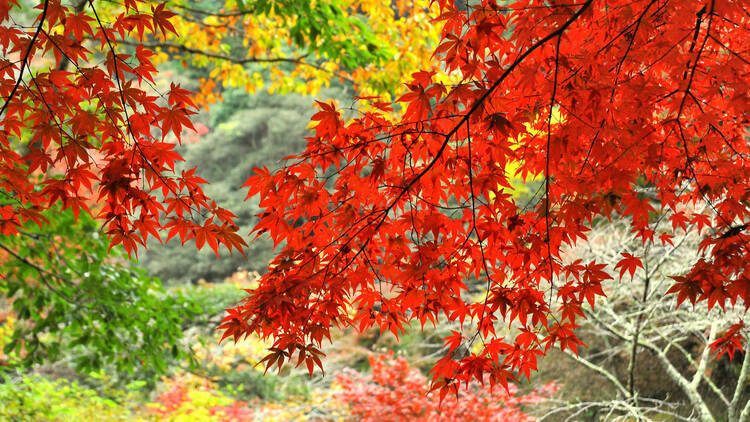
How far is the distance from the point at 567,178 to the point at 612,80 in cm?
40

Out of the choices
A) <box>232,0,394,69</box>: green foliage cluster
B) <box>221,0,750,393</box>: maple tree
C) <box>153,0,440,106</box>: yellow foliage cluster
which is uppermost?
<box>153,0,440,106</box>: yellow foliage cluster

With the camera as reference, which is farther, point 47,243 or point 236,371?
point 236,371

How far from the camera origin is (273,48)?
595 centimetres

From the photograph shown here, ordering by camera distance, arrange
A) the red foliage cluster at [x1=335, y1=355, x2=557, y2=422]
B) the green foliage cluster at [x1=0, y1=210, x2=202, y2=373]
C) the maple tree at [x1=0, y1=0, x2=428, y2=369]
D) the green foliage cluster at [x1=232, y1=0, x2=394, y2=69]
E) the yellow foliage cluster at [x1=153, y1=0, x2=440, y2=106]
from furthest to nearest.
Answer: the yellow foliage cluster at [x1=153, y1=0, x2=440, y2=106] → the red foliage cluster at [x1=335, y1=355, x2=557, y2=422] → the green foliage cluster at [x1=232, y1=0, x2=394, y2=69] → the green foliage cluster at [x1=0, y1=210, x2=202, y2=373] → the maple tree at [x1=0, y1=0, x2=428, y2=369]

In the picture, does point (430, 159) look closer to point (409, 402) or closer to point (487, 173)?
point (487, 173)

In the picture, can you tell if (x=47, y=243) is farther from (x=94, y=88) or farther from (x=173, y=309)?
(x=94, y=88)

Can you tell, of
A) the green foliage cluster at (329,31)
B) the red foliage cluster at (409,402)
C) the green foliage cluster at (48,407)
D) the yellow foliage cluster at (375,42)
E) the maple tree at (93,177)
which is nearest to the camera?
the maple tree at (93,177)

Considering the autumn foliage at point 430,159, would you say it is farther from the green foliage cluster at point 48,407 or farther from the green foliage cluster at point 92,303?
the green foliage cluster at point 48,407

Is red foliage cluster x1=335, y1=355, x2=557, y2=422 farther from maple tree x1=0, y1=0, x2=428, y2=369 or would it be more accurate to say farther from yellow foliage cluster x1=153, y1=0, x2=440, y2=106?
yellow foliage cluster x1=153, y1=0, x2=440, y2=106

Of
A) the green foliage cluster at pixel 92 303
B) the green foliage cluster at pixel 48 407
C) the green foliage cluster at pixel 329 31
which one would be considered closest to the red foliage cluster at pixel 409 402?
the green foliage cluster at pixel 92 303

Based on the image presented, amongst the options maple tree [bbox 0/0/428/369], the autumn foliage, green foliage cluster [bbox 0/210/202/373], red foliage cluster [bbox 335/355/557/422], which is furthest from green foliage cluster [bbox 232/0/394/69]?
red foliage cluster [bbox 335/355/557/422]

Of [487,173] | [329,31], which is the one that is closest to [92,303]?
[329,31]

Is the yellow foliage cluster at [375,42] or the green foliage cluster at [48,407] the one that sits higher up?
the yellow foliage cluster at [375,42]

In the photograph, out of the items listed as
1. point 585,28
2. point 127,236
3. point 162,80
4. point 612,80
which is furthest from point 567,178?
point 162,80
